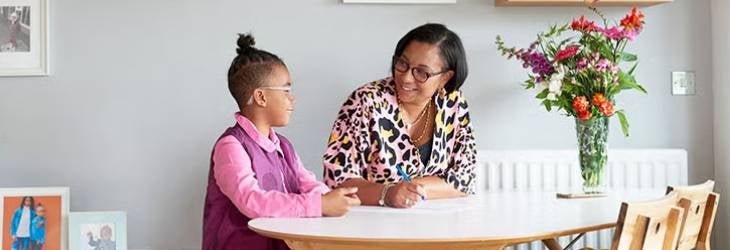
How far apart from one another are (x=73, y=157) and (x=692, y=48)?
2.34 meters

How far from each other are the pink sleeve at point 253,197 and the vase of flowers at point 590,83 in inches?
38.3

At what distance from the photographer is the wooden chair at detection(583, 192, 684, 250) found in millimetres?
1799

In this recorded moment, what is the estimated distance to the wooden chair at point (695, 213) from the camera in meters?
2.12

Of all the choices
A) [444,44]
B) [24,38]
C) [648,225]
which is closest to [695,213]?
[648,225]

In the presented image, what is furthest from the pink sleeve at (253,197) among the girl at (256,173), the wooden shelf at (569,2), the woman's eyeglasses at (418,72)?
the wooden shelf at (569,2)

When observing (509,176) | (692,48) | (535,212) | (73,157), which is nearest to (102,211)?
(73,157)

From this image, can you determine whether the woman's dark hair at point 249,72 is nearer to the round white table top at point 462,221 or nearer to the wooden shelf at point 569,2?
the round white table top at point 462,221

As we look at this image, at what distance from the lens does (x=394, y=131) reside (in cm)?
277

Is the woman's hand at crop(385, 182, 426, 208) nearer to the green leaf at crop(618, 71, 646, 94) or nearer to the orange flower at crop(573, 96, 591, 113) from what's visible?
the orange flower at crop(573, 96, 591, 113)

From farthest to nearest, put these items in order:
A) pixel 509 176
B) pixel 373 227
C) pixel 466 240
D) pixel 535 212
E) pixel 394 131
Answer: pixel 509 176, pixel 394 131, pixel 535 212, pixel 373 227, pixel 466 240

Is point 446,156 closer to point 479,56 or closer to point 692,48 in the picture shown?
point 479,56

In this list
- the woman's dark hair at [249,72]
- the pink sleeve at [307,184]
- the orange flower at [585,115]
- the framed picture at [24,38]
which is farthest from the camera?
the framed picture at [24,38]

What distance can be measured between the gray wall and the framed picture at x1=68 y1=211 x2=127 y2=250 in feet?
0.57

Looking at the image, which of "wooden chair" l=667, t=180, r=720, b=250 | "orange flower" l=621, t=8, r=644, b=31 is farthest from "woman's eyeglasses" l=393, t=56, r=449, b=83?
"wooden chair" l=667, t=180, r=720, b=250
